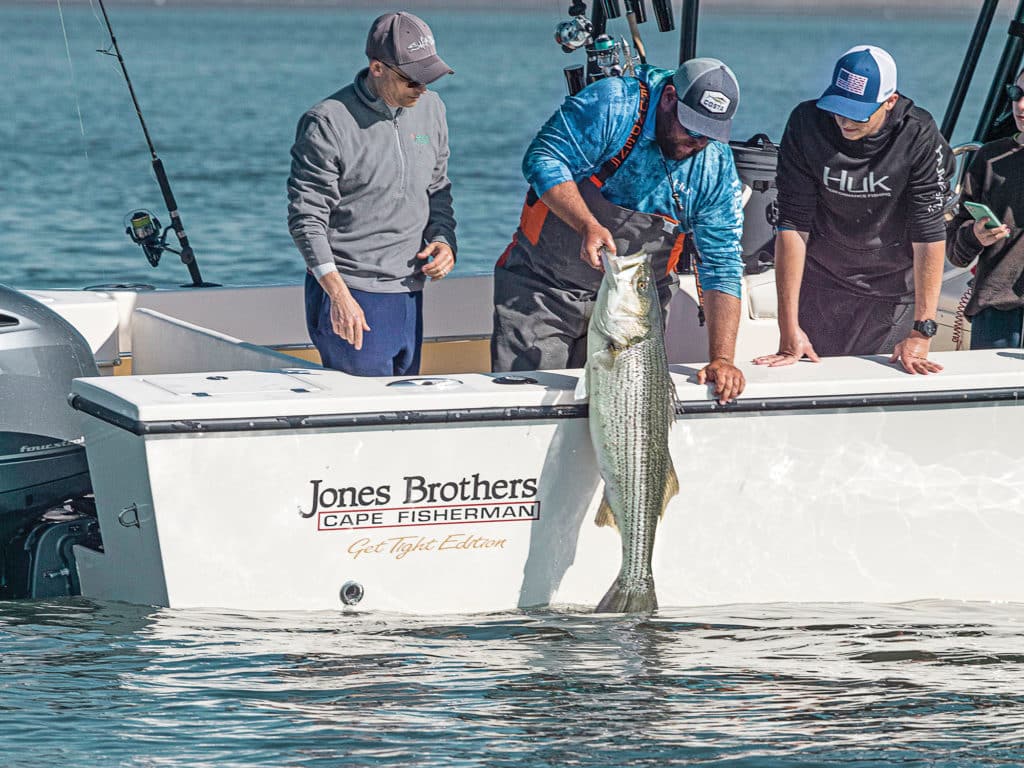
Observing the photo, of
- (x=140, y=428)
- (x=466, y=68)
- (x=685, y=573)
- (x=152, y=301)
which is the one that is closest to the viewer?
(x=140, y=428)

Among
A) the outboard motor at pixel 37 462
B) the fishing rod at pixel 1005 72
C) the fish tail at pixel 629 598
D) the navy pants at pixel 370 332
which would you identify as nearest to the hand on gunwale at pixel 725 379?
the fish tail at pixel 629 598

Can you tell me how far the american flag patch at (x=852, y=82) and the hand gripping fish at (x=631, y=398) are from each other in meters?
0.94

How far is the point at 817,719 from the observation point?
4.06 meters

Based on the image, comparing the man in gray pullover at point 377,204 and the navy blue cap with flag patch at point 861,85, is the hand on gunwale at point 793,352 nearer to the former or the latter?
the navy blue cap with flag patch at point 861,85

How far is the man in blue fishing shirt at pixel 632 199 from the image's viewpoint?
439cm

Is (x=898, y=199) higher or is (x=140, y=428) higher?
(x=898, y=199)

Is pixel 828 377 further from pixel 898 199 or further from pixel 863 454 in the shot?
pixel 898 199

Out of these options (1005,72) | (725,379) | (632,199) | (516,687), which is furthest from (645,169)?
(1005,72)

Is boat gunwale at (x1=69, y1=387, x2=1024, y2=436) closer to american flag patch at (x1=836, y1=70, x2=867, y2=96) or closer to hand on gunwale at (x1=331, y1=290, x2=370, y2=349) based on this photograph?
hand on gunwale at (x1=331, y1=290, x2=370, y2=349)

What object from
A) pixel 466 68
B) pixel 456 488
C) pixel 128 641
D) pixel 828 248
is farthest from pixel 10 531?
pixel 466 68

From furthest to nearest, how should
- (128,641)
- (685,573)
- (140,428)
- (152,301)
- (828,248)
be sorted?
(152,301) < (828,248) < (685,573) < (128,641) < (140,428)

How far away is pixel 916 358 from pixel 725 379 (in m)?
0.68

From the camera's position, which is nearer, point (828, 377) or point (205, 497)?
point (205, 497)

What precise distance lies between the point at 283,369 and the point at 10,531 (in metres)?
0.90
